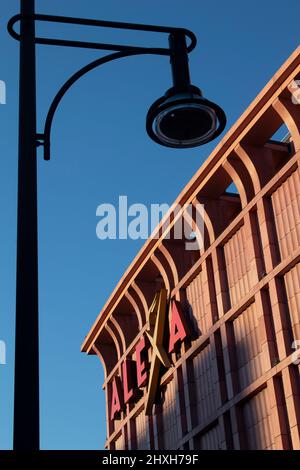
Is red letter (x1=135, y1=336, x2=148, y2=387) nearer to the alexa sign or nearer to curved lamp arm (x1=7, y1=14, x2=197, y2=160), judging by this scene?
the alexa sign

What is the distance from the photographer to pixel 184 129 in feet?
31.3

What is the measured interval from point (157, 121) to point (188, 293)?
37.6 meters

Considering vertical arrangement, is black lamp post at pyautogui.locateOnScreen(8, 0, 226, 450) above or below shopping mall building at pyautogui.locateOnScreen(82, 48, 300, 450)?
below

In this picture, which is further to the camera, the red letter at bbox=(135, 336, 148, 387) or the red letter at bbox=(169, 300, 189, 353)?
the red letter at bbox=(135, 336, 148, 387)

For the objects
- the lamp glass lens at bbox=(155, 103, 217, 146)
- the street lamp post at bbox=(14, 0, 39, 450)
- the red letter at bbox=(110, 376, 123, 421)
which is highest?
the red letter at bbox=(110, 376, 123, 421)

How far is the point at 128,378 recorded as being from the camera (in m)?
53.1

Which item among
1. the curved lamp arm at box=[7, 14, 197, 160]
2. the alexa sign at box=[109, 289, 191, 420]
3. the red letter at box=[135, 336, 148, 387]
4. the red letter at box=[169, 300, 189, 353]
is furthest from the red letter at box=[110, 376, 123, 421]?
the curved lamp arm at box=[7, 14, 197, 160]

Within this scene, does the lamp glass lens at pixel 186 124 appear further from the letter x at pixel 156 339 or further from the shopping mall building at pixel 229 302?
the letter x at pixel 156 339

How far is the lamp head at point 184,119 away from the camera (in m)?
9.22

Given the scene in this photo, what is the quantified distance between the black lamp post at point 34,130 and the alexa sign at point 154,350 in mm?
35937

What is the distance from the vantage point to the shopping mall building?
121 ft

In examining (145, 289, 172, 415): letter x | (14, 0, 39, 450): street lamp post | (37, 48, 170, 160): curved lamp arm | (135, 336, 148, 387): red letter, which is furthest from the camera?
(135, 336, 148, 387): red letter

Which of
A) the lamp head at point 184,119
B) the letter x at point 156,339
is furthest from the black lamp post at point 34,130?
the letter x at point 156,339
